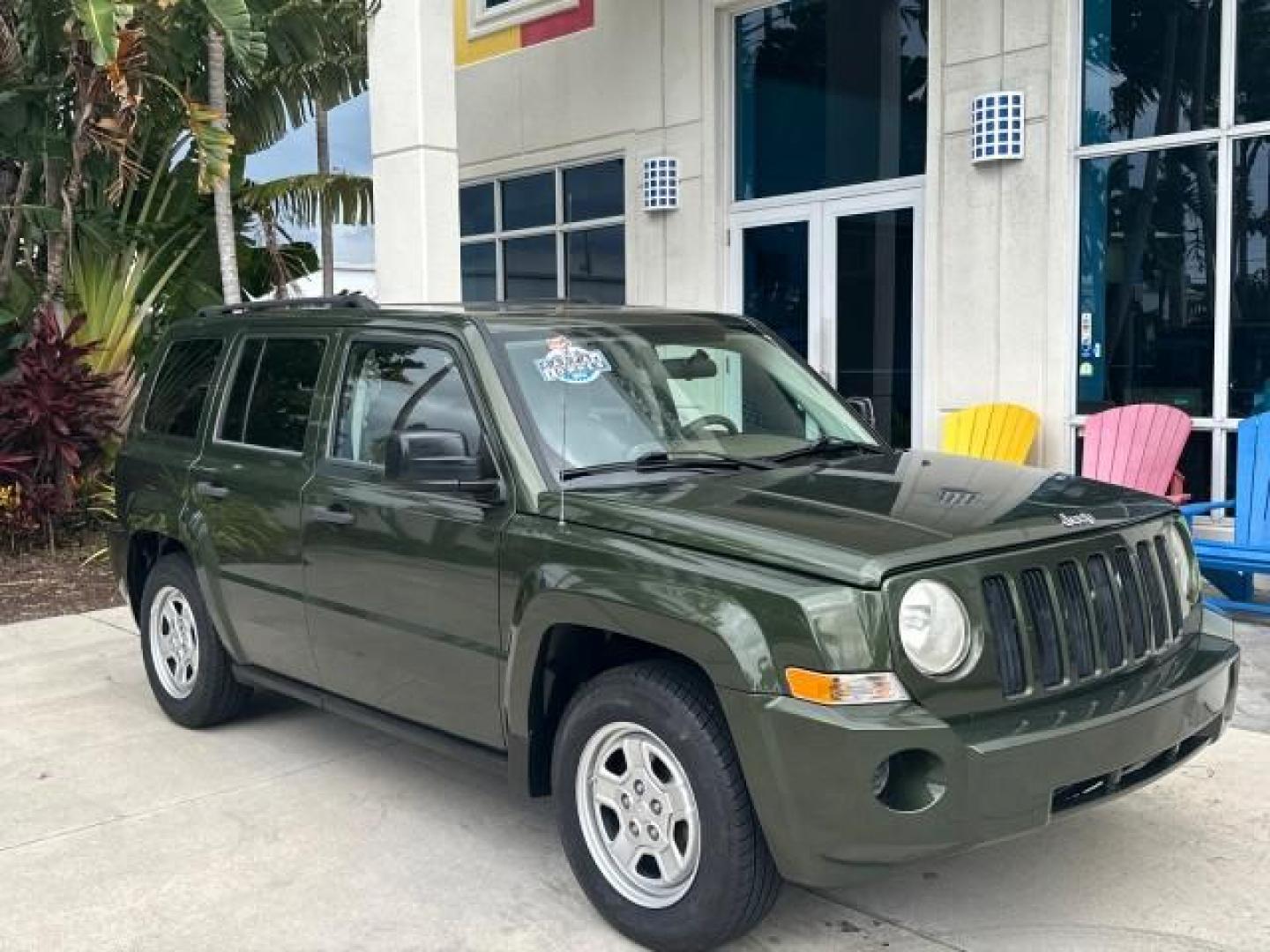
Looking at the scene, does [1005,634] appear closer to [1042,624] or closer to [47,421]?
[1042,624]

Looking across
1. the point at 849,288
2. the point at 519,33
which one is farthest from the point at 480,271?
the point at 849,288

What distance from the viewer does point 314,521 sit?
4648 mm

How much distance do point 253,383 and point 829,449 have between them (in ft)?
7.95

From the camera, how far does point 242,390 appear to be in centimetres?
535

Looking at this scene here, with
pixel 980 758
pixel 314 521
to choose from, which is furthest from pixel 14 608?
pixel 980 758

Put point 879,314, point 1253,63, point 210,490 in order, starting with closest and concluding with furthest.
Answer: point 210,490, point 1253,63, point 879,314

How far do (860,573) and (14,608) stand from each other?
7.25 metres

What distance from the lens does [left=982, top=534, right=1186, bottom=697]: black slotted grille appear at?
3268mm

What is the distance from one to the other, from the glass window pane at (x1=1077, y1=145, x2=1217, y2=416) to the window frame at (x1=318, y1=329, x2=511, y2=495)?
570 centimetres

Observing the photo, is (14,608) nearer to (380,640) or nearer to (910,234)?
(380,640)

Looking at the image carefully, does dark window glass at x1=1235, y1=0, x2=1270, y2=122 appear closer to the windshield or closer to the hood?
the windshield

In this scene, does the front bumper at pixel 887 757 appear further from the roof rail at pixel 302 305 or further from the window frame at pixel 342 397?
the roof rail at pixel 302 305

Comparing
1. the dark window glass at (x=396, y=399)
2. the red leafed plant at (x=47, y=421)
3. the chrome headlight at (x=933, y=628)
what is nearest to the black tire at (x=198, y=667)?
the dark window glass at (x=396, y=399)

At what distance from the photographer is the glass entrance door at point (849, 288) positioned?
9859 millimetres
